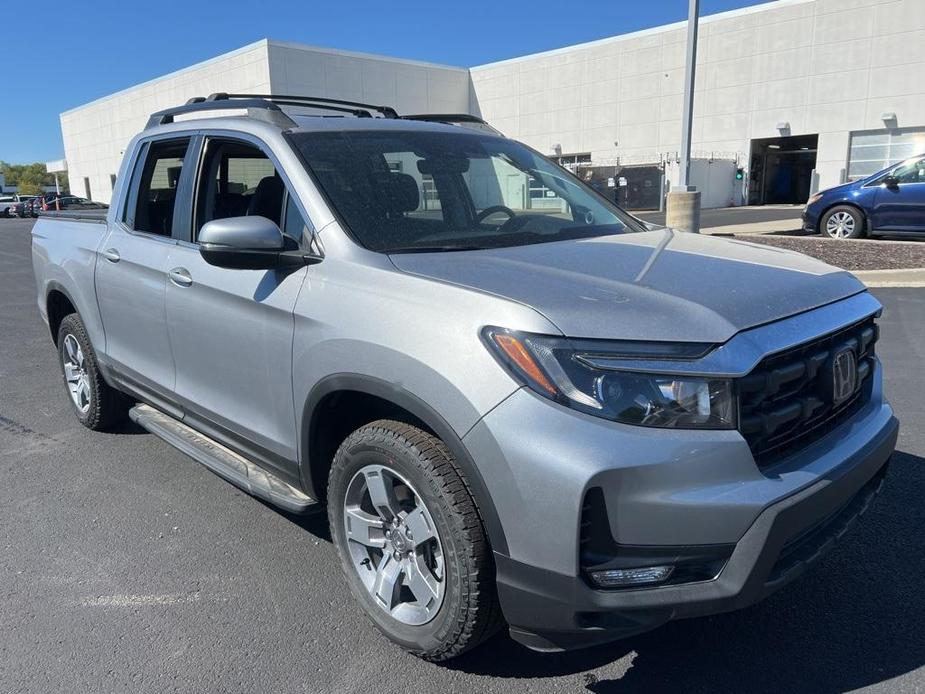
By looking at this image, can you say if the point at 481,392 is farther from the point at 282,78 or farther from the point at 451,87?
the point at 451,87

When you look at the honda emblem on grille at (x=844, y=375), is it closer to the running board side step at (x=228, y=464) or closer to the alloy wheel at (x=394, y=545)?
the alloy wheel at (x=394, y=545)

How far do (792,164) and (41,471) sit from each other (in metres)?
43.2

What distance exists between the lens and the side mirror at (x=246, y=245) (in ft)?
8.72

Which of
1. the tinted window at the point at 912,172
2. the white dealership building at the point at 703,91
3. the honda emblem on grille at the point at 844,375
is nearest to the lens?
the honda emblem on grille at the point at 844,375

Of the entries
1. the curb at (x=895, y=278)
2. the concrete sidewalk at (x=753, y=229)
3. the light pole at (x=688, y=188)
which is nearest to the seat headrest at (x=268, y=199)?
the curb at (x=895, y=278)

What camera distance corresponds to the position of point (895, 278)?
9.88 metres

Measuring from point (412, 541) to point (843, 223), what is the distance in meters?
14.2

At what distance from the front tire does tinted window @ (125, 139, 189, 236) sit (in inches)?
77.8

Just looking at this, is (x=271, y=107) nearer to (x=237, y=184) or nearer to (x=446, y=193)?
(x=237, y=184)

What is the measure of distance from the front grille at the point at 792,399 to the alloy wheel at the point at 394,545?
3.36 ft

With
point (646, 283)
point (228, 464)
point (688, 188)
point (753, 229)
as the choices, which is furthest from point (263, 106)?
point (753, 229)

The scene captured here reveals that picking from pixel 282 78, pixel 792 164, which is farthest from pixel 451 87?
pixel 792 164

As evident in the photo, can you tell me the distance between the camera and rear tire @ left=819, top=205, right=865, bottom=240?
45.6 feet

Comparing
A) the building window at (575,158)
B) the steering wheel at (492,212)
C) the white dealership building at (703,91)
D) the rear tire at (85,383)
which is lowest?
the rear tire at (85,383)
